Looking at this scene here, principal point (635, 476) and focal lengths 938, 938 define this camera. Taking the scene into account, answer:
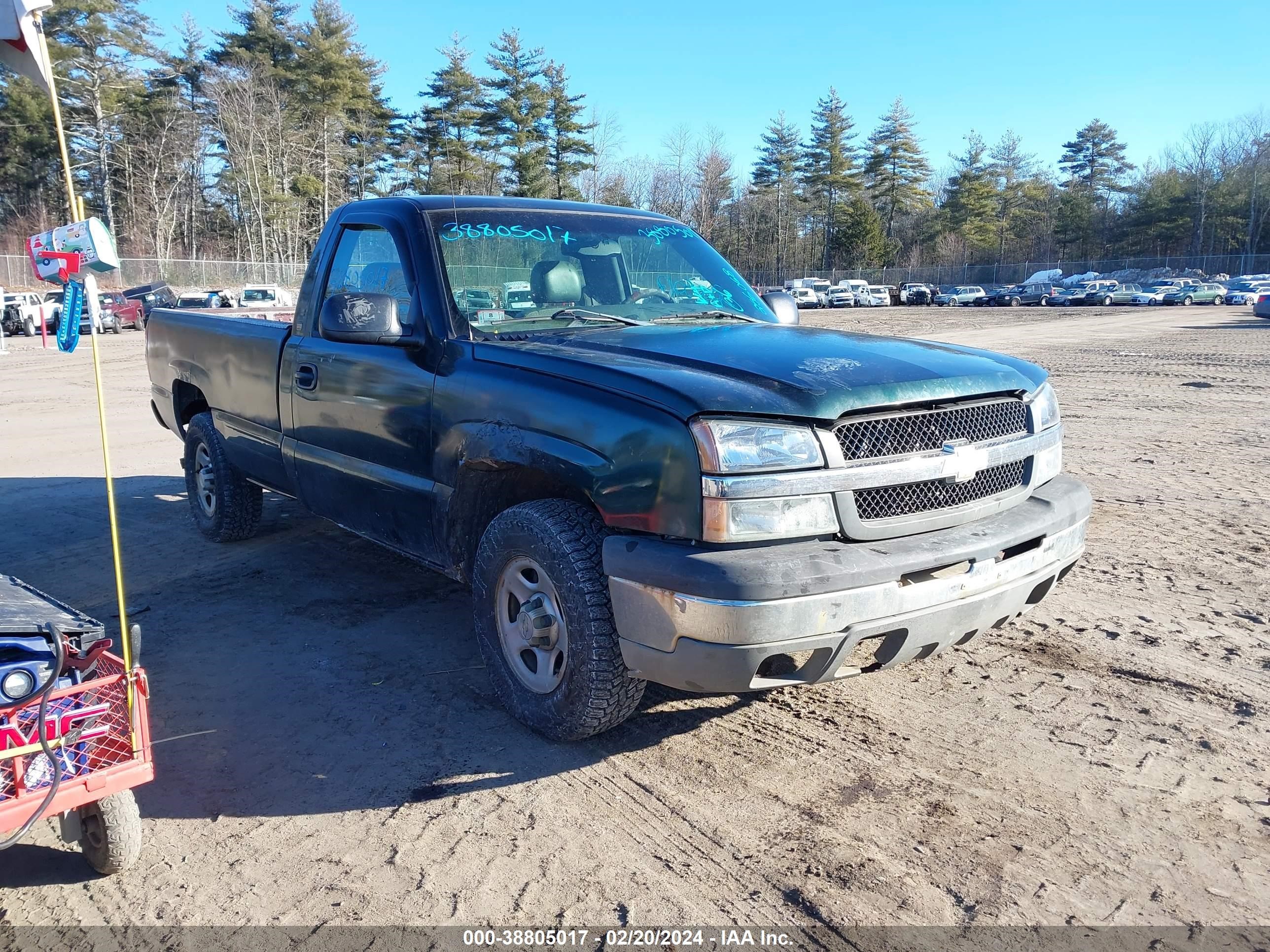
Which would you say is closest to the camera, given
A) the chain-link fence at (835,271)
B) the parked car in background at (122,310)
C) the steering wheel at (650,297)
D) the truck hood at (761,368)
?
the truck hood at (761,368)

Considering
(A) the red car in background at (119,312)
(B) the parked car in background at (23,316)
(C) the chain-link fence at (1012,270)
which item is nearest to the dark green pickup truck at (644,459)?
(B) the parked car in background at (23,316)

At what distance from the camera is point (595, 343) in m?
3.61

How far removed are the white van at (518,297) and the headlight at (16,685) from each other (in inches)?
87.3

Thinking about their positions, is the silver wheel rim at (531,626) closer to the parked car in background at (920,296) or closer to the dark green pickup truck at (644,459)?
the dark green pickup truck at (644,459)

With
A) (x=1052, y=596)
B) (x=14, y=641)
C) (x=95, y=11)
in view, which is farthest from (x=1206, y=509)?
(x=95, y=11)

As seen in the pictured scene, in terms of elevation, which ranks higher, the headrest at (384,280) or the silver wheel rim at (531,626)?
the headrest at (384,280)

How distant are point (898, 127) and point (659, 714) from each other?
85824 millimetres

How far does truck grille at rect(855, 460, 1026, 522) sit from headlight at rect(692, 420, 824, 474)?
25 centimetres

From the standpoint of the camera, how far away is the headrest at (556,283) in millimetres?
4152

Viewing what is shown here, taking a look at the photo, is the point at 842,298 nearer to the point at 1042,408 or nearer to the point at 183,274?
the point at 183,274

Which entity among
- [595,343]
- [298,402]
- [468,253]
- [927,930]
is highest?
[468,253]

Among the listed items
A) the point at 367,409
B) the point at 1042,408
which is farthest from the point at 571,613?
the point at 1042,408

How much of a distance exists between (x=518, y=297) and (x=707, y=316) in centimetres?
92

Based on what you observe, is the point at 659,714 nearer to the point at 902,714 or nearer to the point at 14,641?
the point at 902,714
